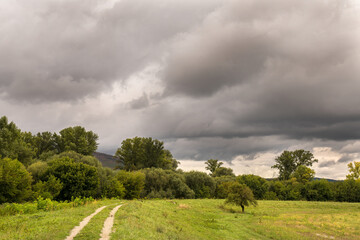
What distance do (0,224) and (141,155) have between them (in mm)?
94291

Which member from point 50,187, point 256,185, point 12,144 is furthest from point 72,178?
point 256,185

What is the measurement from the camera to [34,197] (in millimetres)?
54750

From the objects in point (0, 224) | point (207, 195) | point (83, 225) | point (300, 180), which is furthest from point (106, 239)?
point (300, 180)

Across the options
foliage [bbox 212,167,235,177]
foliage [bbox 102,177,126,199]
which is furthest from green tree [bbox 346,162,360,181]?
foliage [bbox 102,177,126,199]

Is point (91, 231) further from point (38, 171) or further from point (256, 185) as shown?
point (256, 185)

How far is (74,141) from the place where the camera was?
339 ft

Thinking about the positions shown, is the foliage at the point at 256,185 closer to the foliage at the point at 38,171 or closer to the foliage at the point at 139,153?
the foliage at the point at 139,153

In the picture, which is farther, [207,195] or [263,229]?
[207,195]

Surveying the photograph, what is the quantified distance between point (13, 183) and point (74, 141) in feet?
179

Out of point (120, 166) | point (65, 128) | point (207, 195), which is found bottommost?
point (207, 195)

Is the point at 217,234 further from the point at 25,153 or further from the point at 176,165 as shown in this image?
the point at 176,165

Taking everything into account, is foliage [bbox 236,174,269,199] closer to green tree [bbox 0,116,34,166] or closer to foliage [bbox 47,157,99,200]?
foliage [bbox 47,157,99,200]

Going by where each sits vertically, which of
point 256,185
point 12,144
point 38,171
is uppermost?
point 12,144

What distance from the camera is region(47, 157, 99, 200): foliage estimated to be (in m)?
62.4
